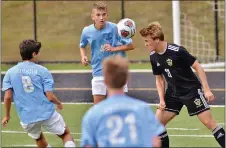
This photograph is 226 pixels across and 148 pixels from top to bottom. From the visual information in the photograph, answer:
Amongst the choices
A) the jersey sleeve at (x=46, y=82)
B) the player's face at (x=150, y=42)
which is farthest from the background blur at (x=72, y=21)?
the jersey sleeve at (x=46, y=82)

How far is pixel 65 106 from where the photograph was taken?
1585 centimetres

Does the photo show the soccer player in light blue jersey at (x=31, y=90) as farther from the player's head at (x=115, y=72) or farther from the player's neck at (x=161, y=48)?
the player's head at (x=115, y=72)

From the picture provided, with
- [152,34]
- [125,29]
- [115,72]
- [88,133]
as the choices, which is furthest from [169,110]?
[115,72]

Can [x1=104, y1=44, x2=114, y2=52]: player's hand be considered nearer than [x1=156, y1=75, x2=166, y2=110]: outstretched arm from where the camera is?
No

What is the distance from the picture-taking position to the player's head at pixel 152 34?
373 inches

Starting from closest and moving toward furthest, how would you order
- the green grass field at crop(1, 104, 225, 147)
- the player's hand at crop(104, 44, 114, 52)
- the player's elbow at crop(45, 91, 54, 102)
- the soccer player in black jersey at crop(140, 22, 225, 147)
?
the player's elbow at crop(45, 91, 54, 102) < the soccer player in black jersey at crop(140, 22, 225, 147) < the player's hand at crop(104, 44, 114, 52) < the green grass field at crop(1, 104, 225, 147)

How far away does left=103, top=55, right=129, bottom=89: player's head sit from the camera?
588 cm

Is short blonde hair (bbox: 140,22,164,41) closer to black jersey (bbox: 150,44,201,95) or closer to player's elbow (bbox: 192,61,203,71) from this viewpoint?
black jersey (bbox: 150,44,201,95)

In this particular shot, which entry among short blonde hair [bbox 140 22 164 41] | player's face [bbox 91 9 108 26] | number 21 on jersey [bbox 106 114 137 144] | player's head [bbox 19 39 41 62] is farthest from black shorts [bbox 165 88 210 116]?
number 21 on jersey [bbox 106 114 137 144]

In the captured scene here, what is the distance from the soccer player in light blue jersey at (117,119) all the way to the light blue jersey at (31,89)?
3.31 m

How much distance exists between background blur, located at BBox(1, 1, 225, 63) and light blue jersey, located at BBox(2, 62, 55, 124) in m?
18.6

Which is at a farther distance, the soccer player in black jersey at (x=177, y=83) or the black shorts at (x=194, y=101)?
the black shorts at (x=194, y=101)

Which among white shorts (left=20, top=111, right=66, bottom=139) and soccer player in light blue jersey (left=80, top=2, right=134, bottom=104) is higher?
soccer player in light blue jersey (left=80, top=2, right=134, bottom=104)

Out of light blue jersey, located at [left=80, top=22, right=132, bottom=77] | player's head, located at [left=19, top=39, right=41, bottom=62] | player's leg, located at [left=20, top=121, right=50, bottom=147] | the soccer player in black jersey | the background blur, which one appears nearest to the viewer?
player's head, located at [left=19, top=39, right=41, bottom=62]
